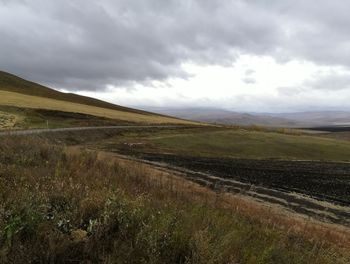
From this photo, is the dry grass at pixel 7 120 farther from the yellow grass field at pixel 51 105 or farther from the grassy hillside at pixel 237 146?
the yellow grass field at pixel 51 105

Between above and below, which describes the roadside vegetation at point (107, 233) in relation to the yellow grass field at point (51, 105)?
above

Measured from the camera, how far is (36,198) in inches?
286

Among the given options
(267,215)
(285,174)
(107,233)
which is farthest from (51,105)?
(107,233)

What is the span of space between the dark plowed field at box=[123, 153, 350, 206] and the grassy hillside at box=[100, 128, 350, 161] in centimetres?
633

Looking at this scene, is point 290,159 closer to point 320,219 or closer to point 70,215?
point 320,219

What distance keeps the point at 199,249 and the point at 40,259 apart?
210 centimetres

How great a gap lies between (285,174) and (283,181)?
184 inches

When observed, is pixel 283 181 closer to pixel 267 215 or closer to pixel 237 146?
pixel 267 215

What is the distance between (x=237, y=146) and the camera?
194 feet

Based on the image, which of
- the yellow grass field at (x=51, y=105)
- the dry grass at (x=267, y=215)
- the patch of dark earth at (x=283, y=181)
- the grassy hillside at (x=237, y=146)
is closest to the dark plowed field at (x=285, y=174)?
the patch of dark earth at (x=283, y=181)

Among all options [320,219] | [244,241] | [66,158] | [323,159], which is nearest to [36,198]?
[244,241]

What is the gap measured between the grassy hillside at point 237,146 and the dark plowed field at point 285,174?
6.33 m

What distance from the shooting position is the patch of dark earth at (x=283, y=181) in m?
25.9

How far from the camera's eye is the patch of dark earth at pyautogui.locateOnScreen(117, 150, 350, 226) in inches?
1018
